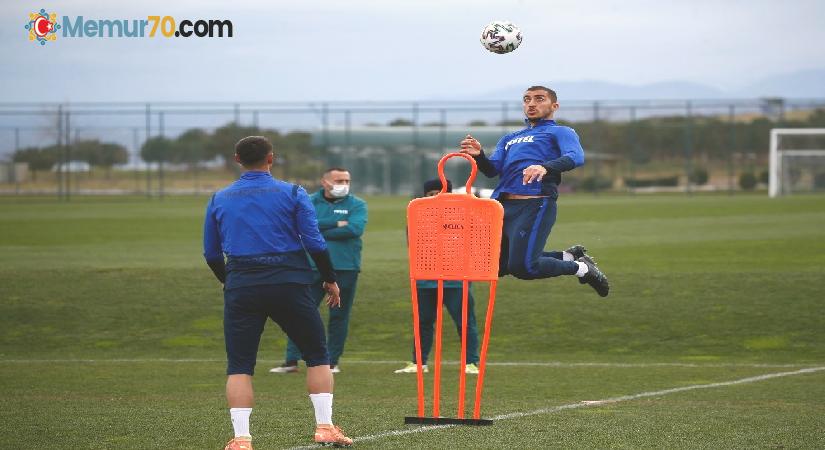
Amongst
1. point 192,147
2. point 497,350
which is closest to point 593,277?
point 497,350

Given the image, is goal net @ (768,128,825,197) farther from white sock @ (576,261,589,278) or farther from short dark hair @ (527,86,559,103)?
short dark hair @ (527,86,559,103)

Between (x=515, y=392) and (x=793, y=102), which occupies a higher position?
(x=793, y=102)

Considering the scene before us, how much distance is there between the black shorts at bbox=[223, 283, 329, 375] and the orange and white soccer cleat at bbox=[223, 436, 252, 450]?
0.45m

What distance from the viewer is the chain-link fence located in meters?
62.5

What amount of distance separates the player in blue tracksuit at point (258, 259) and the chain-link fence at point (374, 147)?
52.5 m

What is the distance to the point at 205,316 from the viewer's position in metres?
19.9

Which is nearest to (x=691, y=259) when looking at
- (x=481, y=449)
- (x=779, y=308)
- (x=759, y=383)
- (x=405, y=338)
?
(x=779, y=308)

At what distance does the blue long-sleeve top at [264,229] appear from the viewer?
8.66 metres

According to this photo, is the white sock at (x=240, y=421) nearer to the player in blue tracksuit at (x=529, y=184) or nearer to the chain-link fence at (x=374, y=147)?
the player in blue tracksuit at (x=529, y=184)

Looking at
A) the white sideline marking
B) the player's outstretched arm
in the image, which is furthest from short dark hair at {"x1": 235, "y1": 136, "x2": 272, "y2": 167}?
the white sideline marking

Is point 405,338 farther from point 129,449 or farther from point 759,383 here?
point 129,449

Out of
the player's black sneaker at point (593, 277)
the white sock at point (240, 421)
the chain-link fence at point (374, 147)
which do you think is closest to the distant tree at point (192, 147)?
the chain-link fence at point (374, 147)

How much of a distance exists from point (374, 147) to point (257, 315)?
5582cm

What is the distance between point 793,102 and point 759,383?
53474 millimetres
